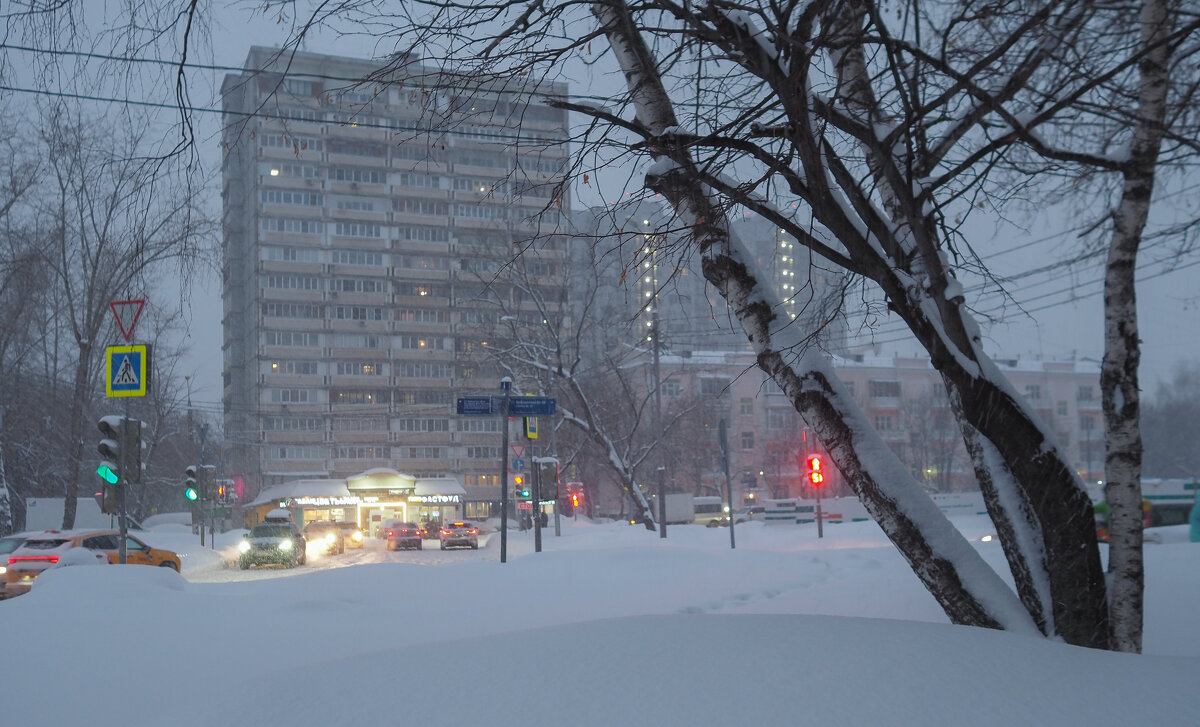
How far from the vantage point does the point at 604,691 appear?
4.16 meters

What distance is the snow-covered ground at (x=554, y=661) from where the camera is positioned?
396 centimetres

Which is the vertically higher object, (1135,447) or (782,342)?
(782,342)

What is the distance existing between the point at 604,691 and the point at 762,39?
3806mm

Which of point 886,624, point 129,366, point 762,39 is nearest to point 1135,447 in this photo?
point 886,624

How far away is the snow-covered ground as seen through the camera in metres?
3.96

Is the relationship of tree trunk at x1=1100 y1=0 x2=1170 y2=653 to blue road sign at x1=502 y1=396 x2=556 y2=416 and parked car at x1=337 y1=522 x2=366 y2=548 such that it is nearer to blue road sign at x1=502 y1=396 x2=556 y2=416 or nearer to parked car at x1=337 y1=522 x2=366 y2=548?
blue road sign at x1=502 y1=396 x2=556 y2=416

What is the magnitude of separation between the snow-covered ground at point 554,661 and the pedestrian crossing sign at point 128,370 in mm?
2770

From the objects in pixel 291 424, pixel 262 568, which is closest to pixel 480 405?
pixel 262 568

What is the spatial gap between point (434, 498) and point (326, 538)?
104 feet

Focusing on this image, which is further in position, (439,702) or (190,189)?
(190,189)

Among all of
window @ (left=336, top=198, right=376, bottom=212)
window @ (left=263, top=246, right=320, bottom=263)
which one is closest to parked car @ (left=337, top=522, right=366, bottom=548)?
window @ (left=263, top=246, right=320, bottom=263)

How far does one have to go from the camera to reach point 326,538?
37.1 m

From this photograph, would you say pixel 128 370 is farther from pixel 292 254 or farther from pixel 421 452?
pixel 421 452

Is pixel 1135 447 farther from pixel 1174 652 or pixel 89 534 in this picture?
pixel 89 534
